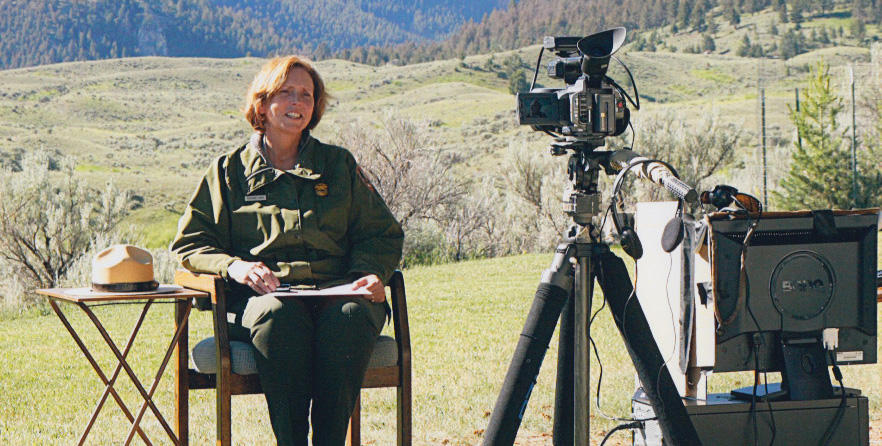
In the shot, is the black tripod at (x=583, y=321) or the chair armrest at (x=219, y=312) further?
the chair armrest at (x=219, y=312)

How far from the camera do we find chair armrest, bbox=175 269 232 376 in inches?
106

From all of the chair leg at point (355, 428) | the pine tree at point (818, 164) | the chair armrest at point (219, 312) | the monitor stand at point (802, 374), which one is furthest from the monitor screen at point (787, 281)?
the pine tree at point (818, 164)

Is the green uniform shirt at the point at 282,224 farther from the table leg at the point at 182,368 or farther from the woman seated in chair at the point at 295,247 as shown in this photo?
the table leg at the point at 182,368

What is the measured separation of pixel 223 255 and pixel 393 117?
636 inches

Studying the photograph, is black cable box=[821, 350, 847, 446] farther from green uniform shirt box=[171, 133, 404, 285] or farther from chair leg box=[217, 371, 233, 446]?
chair leg box=[217, 371, 233, 446]

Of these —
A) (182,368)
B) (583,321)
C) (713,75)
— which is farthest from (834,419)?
(713,75)

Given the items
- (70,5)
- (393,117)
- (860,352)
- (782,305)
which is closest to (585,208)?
Result: (782,305)

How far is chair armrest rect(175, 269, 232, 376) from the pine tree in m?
23.4

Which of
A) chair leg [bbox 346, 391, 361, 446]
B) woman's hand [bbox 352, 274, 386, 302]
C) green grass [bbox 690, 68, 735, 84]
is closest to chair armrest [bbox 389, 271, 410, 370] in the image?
woman's hand [bbox 352, 274, 386, 302]

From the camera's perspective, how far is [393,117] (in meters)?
18.9

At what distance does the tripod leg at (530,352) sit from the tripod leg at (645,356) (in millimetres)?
136

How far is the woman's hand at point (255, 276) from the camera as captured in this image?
2.83 m

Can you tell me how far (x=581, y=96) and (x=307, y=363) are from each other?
1128 mm

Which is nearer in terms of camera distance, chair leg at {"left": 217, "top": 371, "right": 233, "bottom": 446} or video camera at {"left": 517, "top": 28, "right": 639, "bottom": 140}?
video camera at {"left": 517, "top": 28, "right": 639, "bottom": 140}
